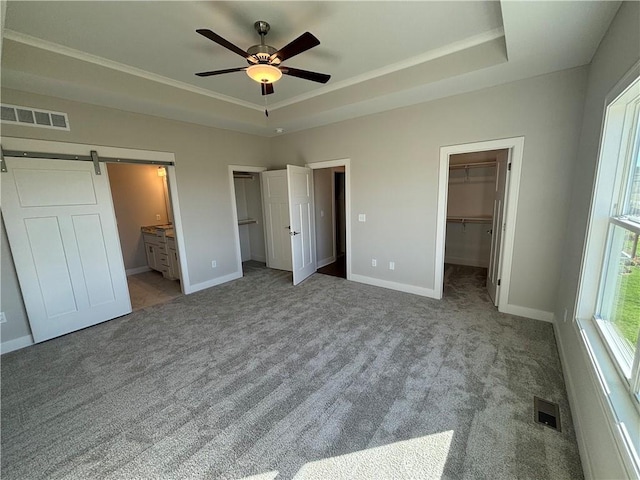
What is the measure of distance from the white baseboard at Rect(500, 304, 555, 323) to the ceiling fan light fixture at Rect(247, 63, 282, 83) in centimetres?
351

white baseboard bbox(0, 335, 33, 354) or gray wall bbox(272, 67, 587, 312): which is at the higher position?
gray wall bbox(272, 67, 587, 312)

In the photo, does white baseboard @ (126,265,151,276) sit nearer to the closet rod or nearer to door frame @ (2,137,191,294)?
door frame @ (2,137,191,294)

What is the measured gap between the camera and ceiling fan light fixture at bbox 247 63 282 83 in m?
2.00

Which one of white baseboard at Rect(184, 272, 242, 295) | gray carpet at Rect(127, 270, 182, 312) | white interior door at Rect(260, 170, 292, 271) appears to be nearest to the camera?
gray carpet at Rect(127, 270, 182, 312)

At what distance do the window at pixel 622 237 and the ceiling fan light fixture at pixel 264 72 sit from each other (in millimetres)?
2225

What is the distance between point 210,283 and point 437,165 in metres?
3.90

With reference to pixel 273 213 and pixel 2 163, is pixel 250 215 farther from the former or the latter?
pixel 2 163

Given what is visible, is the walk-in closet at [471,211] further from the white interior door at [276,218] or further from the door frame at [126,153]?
the door frame at [126,153]

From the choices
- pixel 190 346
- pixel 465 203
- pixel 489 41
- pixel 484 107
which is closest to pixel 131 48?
pixel 190 346

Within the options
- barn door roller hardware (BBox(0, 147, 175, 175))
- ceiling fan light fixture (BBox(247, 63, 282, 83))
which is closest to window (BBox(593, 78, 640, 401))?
ceiling fan light fixture (BBox(247, 63, 282, 83))

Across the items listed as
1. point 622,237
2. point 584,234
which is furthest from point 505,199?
point 622,237

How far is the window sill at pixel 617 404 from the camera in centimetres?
98

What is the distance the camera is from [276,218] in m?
5.04

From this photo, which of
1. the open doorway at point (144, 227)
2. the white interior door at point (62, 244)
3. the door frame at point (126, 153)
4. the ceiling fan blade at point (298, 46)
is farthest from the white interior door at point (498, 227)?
the white interior door at point (62, 244)
